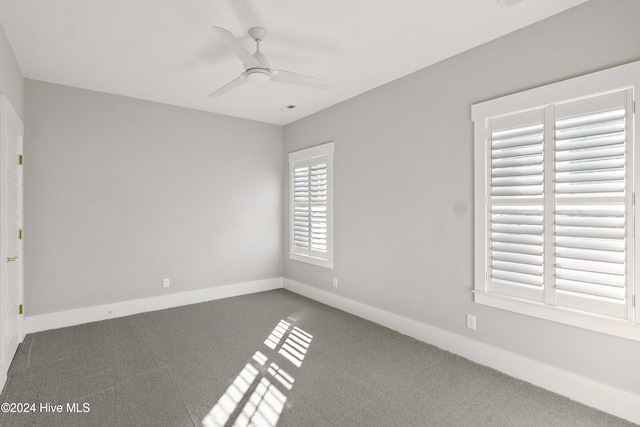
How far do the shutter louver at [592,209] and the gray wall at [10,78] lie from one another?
14.0ft

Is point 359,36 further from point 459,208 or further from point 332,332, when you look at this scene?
point 332,332

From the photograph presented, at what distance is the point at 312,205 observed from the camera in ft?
16.2

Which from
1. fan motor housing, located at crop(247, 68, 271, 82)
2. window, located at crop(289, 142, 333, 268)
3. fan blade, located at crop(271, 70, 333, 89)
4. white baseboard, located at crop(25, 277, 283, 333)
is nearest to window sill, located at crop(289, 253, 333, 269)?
window, located at crop(289, 142, 333, 268)

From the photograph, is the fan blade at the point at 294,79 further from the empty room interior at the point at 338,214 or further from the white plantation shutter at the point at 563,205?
the white plantation shutter at the point at 563,205

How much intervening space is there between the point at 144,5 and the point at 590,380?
13.3 feet

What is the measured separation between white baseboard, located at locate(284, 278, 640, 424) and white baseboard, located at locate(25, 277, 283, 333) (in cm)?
204

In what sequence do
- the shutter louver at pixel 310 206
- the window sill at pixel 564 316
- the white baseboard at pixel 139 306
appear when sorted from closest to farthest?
the window sill at pixel 564 316, the white baseboard at pixel 139 306, the shutter louver at pixel 310 206

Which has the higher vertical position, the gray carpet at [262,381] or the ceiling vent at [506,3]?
the ceiling vent at [506,3]

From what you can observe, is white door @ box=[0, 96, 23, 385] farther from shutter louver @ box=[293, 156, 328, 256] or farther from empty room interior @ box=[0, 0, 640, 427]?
shutter louver @ box=[293, 156, 328, 256]

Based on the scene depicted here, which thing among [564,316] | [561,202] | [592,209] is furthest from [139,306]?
[592,209]

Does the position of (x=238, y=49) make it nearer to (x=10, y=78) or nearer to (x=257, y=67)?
(x=257, y=67)

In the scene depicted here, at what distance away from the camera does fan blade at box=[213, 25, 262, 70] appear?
2.18 meters

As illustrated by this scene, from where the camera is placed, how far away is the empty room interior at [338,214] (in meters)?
2.24

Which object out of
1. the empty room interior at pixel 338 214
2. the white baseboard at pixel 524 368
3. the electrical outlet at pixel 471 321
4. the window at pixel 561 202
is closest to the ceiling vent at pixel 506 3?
the empty room interior at pixel 338 214
